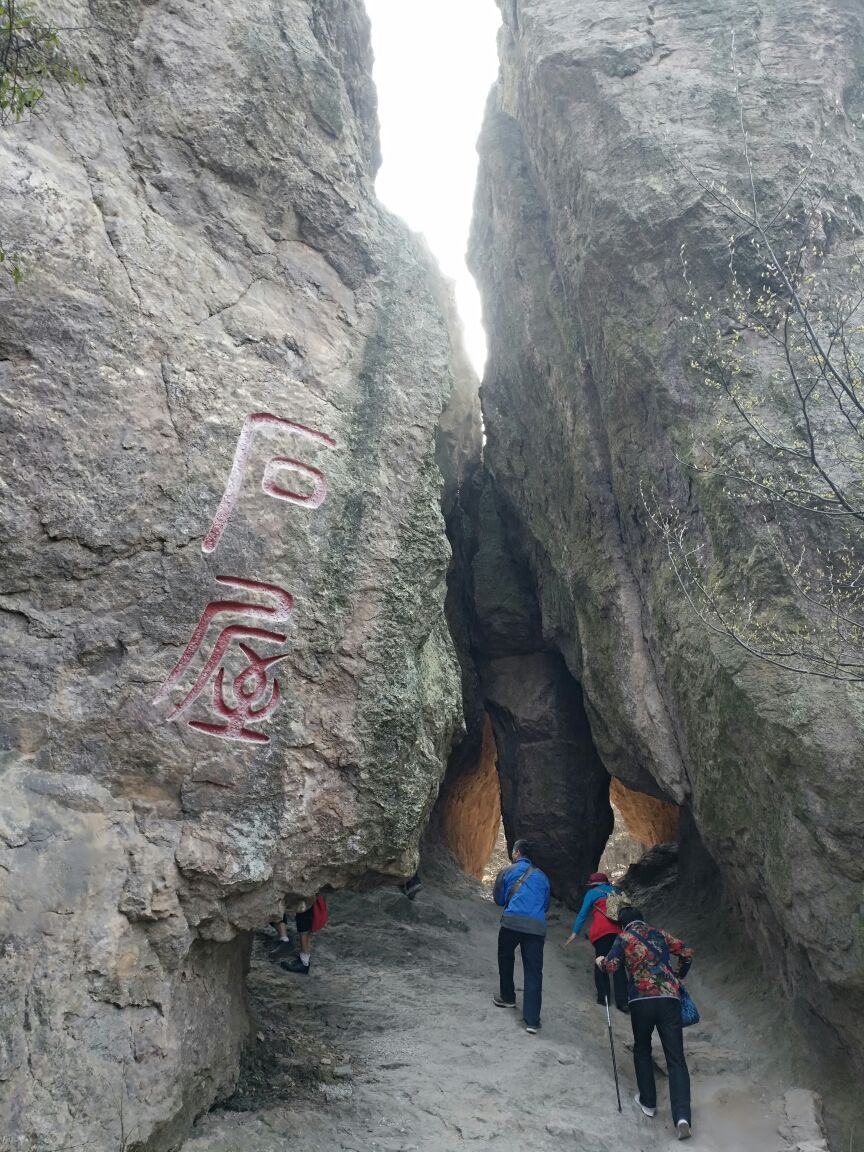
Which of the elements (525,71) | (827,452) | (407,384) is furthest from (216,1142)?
(525,71)

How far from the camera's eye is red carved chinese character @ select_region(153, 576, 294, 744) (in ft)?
16.1

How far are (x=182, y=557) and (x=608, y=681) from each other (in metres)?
5.50

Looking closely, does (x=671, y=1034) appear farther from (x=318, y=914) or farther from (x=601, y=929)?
(x=318, y=914)

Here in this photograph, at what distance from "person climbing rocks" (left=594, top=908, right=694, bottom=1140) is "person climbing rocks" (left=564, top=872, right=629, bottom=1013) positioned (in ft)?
3.42

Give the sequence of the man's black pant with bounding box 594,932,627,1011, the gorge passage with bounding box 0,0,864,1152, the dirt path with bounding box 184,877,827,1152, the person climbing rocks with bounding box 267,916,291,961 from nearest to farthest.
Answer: the gorge passage with bounding box 0,0,864,1152 → the dirt path with bounding box 184,877,827,1152 → the man's black pant with bounding box 594,932,627,1011 → the person climbing rocks with bounding box 267,916,291,961

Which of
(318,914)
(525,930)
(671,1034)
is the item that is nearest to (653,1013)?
(671,1034)

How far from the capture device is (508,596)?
12.7 metres

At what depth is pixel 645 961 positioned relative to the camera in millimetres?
5758

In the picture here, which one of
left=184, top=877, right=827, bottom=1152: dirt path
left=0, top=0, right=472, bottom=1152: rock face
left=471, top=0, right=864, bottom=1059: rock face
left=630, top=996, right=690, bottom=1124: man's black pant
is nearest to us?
left=0, top=0, right=472, bottom=1152: rock face

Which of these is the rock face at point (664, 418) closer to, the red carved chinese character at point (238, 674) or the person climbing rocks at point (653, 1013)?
the person climbing rocks at point (653, 1013)

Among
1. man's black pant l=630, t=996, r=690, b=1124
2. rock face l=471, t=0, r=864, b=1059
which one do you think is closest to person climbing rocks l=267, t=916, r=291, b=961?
man's black pant l=630, t=996, r=690, b=1124

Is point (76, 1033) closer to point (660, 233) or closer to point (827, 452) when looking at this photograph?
point (827, 452)

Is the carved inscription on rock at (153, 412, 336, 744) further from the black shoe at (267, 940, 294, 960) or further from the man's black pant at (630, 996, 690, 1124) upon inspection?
the black shoe at (267, 940, 294, 960)

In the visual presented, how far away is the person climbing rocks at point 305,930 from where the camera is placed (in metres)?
7.40
